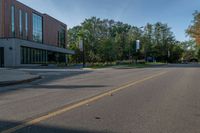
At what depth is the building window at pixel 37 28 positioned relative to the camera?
7281cm

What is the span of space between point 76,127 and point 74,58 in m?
102

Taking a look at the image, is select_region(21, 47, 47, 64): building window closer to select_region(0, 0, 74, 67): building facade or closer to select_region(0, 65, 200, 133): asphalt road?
select_region(0, 0, 74, 67): building facade

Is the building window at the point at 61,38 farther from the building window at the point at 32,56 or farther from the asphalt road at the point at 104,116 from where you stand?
the asphalt road at the point at 104,116

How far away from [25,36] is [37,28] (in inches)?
283

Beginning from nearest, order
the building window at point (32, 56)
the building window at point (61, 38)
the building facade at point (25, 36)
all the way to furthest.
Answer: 1. the building facade at point (25, 36)
2. the building window at point (32, 56)
3. the building window at point (61, 38)

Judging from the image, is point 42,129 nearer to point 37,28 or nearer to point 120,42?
point 37,28

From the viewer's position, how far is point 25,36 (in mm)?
67625

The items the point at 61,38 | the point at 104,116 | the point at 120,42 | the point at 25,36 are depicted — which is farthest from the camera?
the point at 120,42

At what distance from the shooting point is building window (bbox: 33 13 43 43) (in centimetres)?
7281

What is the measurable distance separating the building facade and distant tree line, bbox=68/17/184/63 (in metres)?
8.43

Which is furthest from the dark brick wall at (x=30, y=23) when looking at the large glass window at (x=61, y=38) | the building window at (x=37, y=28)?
the large glass window at (x=61, y=38)

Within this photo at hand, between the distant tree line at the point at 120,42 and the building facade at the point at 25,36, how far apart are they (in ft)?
27.6

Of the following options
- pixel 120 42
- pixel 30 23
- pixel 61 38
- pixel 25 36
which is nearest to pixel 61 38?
pixel 61 38

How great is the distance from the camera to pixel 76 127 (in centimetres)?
684
